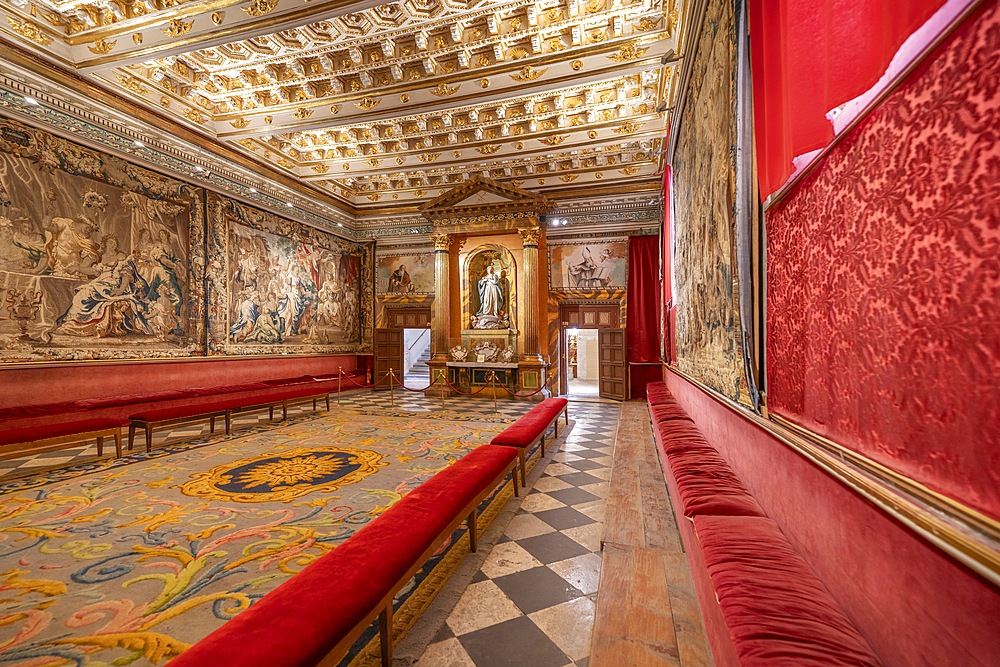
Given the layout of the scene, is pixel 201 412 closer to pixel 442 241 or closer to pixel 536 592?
pixel 536 592

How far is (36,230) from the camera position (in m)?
6.09

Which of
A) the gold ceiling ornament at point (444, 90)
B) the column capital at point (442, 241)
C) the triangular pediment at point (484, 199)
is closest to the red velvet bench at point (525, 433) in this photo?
the gold ceiling ornament at point (444, 90)

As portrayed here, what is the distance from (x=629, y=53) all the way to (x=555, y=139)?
2.94 metres

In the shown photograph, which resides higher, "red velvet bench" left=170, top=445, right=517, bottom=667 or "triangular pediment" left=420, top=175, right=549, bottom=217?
"triangular pediment" left=420, top=175, right=549, bottom=217

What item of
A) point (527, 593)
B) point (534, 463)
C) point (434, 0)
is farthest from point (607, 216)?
point (527, 593)

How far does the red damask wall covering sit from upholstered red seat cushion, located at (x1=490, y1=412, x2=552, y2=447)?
2897mm

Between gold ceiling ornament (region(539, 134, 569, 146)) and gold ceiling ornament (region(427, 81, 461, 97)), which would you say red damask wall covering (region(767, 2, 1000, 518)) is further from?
gold ceiling ornament (region(539, 134, 569, 146))

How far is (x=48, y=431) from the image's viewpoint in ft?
14.8

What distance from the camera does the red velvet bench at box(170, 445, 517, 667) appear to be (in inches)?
48.6

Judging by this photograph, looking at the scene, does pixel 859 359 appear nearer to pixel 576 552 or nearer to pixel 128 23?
pixel 576 552

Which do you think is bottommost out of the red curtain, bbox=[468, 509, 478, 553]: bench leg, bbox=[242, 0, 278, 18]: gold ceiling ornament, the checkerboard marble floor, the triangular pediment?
the checkerboard marble floor

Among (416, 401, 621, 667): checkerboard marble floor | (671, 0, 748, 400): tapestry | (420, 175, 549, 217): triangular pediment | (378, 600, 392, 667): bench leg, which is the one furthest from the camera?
(420, 175, 549, 217): triangular pediment

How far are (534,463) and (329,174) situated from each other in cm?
942

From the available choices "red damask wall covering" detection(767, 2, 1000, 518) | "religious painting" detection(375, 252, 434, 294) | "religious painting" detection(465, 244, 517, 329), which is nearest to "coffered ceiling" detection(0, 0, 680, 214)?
"religious painting" detection(465, 244, 517, 329)
